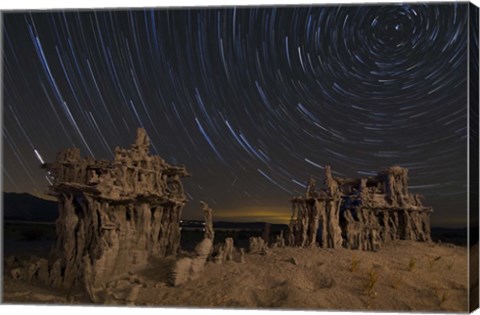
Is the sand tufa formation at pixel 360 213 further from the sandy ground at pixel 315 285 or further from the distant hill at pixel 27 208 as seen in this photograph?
the distant hill at pixel 27 208

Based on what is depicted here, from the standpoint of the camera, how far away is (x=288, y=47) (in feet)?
43.0

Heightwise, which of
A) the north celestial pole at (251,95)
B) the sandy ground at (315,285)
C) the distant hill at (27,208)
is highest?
the north celestial pole at (251,95)

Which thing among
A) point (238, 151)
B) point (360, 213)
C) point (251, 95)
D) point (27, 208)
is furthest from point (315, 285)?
point (27, 208)

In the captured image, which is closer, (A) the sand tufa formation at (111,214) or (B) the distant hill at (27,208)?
(A) the sand tufa formation at (111,214)

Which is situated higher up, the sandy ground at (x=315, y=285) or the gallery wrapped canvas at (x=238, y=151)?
the gallery wrapped canvas at (x=238, y=151)

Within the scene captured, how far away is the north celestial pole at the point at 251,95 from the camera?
38.5ft

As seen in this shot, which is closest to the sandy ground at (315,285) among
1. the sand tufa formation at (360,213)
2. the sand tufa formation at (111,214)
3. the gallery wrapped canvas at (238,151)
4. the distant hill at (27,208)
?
the gallery wrapped canvas at (238,151)

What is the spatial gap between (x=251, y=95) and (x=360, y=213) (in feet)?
17.2

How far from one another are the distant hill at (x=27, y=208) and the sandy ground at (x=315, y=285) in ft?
5.14

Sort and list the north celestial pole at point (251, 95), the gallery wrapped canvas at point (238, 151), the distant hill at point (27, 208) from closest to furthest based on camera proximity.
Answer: the gallery wrapped canvas at point (238, 151) → the north celestial pole at point (251, 95) → the distant hill at point (27, 208)

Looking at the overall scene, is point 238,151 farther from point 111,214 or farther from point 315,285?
point 315,285

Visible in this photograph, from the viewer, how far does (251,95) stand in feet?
46.9

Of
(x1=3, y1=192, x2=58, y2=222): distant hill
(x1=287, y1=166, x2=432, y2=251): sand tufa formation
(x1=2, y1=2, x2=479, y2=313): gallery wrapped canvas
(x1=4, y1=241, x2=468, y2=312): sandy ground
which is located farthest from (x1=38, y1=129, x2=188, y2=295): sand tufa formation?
(x1=287, y1=166, x2=432, y2=251): sand tufa formation

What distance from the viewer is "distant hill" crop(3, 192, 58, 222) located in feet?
44.2
